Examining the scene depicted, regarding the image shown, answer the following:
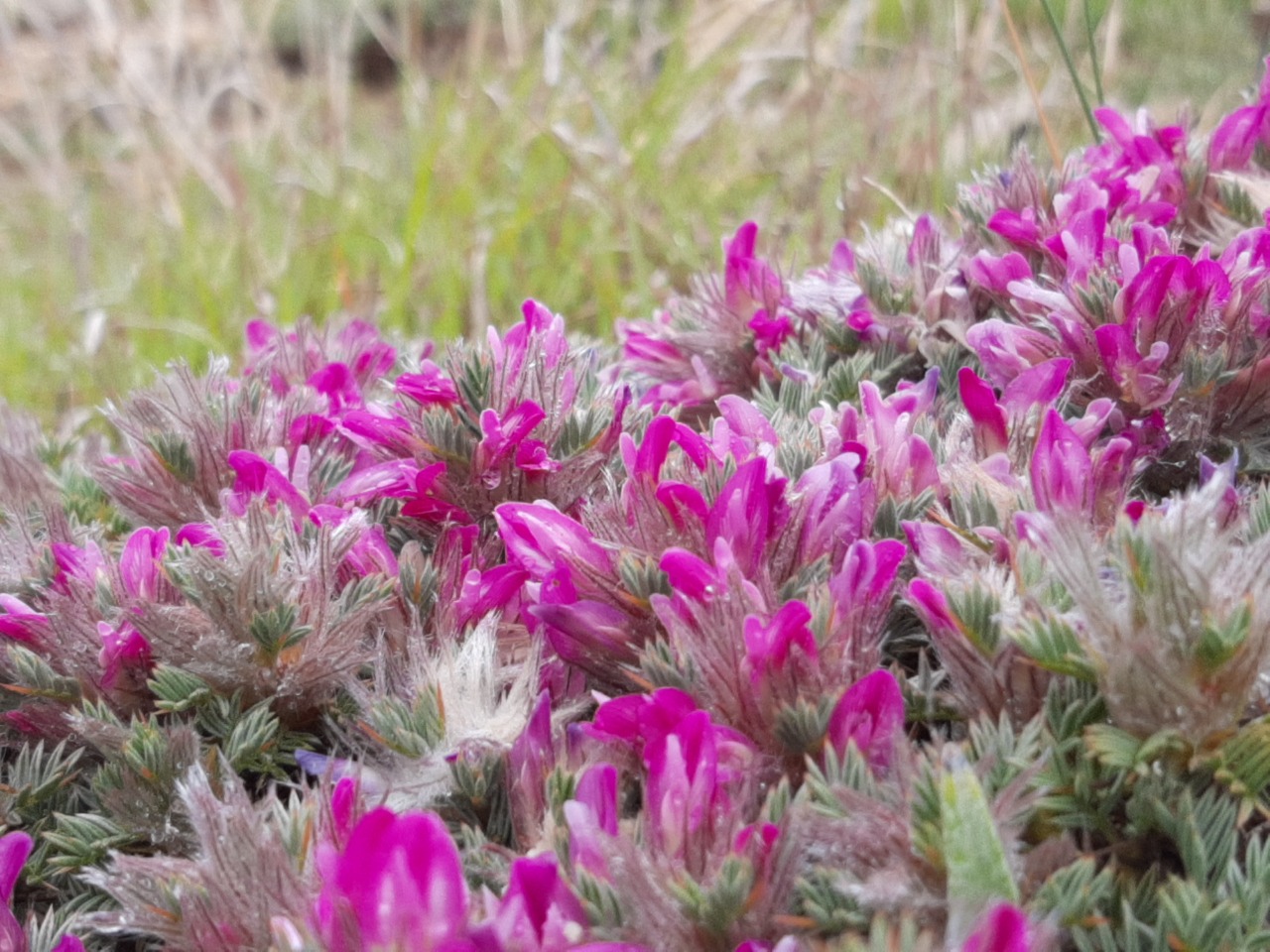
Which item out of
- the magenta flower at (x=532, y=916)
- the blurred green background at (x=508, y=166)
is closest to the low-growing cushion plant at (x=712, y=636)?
the magenta flower at (x=532, y=916)

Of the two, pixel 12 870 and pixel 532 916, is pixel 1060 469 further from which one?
pixel 12 870

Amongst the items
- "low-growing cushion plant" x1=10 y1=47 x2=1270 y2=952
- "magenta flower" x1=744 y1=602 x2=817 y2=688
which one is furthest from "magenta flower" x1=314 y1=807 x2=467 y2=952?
"magenta flower" x1=744 y1=602 x2=817 y2=688

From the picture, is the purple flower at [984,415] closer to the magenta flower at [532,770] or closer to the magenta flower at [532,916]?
the magenta flower at [532,770]

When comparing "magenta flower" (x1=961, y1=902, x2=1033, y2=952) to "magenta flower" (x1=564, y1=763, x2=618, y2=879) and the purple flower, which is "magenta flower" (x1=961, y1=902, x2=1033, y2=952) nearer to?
"magenta flower" (x1=564, y1=763, x2=618, y2=879)

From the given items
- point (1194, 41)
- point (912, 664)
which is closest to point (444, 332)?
point (912, 664)

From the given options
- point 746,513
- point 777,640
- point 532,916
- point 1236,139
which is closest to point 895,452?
point 746,513

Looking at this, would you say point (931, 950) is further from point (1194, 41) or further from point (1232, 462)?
point (1194, 41)
